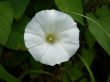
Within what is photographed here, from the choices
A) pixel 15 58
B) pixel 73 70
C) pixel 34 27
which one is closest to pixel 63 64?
pixel 73 70

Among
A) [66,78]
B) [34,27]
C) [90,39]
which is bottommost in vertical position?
[66,78]

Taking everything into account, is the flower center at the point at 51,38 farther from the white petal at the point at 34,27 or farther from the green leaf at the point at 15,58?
the green leaf at the point at 15,58

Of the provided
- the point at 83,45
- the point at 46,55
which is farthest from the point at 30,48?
the point at 83,45

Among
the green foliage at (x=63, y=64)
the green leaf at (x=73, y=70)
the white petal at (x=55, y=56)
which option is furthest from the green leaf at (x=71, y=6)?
the green leaf at (x=73, y=70)

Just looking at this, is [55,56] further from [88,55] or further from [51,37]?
[88,55]

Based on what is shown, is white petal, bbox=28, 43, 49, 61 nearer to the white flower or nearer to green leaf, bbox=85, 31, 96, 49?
the white flower

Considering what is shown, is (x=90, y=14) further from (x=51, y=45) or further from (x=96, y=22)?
(x=51, y=45)

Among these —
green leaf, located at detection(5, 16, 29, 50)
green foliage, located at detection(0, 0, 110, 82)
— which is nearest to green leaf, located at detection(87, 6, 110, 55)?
green foliage, located at detection(0, 0, 110, 82)
